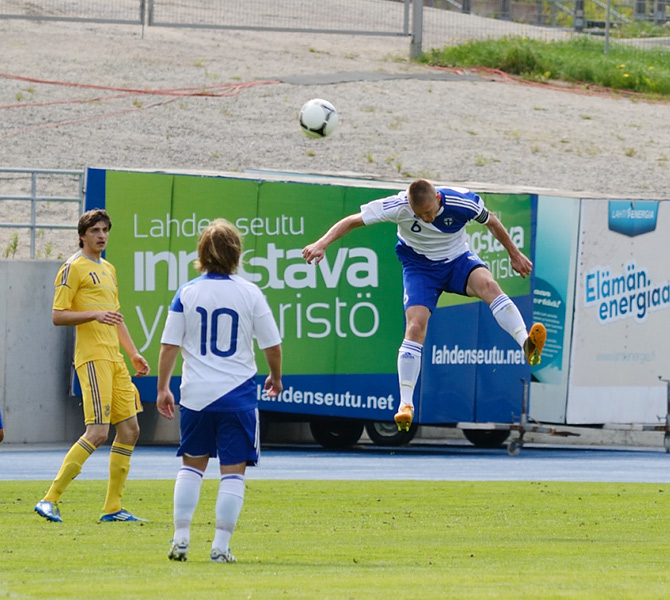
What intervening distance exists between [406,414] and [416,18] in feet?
80.6

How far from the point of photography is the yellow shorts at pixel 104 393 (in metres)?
9.81

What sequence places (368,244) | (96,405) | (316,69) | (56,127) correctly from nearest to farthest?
1. (96,405)
2. (368,244)
3. (56,127)
4. (316,69)

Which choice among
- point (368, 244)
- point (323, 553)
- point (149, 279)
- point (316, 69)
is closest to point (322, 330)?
point (368, 244)

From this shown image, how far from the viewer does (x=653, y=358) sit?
58.9ft

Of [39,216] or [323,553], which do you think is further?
[39,216]

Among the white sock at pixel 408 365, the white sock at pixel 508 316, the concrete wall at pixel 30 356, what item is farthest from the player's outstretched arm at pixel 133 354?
the concrete wall at pixel 30 356

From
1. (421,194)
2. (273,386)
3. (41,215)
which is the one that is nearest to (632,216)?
(421,194)

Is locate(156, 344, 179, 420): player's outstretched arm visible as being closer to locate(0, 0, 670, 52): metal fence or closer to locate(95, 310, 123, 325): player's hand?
locate(95, 310, 123, 325): player's hand

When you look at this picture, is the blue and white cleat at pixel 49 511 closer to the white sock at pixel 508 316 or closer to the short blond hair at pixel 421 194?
the short blond hair at pixel 421 194

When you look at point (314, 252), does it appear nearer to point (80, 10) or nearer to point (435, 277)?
point (435, 277)

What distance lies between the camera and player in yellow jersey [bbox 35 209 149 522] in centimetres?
980

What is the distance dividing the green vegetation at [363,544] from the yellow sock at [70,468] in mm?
241

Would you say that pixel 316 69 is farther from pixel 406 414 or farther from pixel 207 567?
pixel 207 567

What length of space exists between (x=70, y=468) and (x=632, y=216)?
973cm
